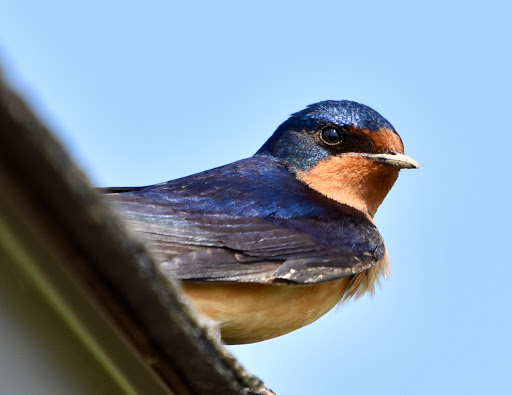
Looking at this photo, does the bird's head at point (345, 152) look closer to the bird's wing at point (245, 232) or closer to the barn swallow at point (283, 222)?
the barn swallow at point (283, 222)

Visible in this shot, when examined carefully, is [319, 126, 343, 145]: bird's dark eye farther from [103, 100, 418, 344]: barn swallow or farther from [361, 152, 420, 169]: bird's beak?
[361, 152, 420, 169]: bird's beak

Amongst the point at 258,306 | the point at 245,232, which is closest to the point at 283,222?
the point at 245,232

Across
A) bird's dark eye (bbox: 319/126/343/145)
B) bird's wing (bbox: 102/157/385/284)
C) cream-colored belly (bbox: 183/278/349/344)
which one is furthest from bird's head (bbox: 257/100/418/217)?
cream-colored belly (bbox: 183/278/349/344)

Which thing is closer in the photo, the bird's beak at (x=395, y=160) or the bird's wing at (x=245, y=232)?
the bird's wing at (x=245, y=232)

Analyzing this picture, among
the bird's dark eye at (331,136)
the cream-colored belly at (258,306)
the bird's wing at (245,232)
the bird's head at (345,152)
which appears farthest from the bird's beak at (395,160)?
the cream-colored belly at (258,306)

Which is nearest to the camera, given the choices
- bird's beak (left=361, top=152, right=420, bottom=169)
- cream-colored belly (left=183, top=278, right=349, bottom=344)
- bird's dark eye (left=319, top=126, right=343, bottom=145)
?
cream-colored belly (left=183, top=278, right=349, bottom=344)

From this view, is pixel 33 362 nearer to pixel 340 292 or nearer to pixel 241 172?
pixel 340 292

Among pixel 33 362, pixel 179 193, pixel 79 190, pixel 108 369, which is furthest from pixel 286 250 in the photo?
pixel 79 190

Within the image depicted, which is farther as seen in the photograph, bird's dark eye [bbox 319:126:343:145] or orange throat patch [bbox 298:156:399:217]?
bird's dark eye [bbox 319:126:343:145]
